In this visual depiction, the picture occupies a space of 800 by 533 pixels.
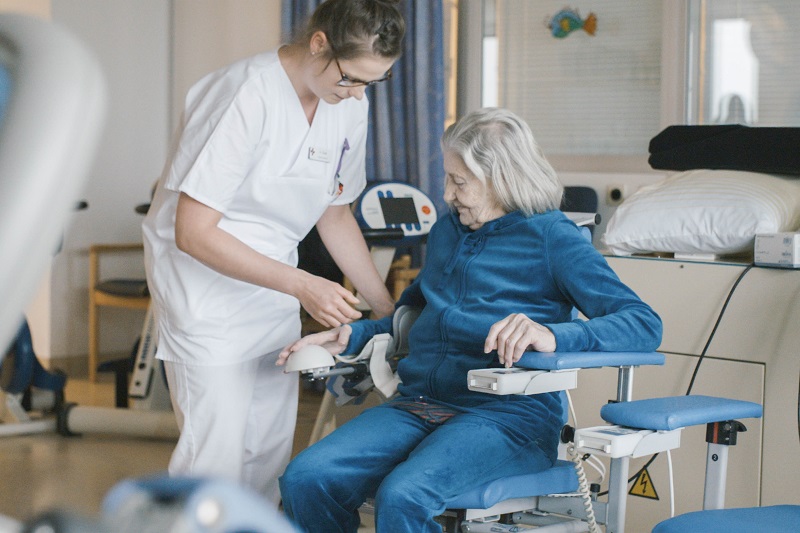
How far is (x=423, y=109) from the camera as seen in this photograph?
14.1 ft

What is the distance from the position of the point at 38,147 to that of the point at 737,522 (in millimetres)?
1352

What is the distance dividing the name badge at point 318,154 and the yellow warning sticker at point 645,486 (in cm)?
118

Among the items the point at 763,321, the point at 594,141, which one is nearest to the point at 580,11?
the point at 594,141

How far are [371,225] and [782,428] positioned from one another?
4.98 ft

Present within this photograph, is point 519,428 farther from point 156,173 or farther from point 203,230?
point 156,173

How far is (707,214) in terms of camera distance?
2.53 metres

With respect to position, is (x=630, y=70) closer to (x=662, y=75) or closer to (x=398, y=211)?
(x=662, y=75)

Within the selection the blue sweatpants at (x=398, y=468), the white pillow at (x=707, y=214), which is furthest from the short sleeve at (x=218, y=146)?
the white pillow at (x=707, y=214)

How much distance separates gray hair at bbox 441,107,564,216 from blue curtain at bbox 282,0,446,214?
2.12 m

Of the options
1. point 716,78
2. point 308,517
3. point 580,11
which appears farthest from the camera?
point 580,11

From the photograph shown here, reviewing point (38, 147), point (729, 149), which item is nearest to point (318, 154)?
point (729, 149)

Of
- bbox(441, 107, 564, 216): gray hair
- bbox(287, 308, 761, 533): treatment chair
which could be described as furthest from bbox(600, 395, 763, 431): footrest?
bbox(441, 107, 564, 216): gray hair

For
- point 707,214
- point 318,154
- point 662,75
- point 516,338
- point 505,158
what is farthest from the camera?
point 662,75

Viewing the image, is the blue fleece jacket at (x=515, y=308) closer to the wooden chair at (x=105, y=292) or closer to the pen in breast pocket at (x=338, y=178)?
the pen in breast pocket at (x=338, y=178)
